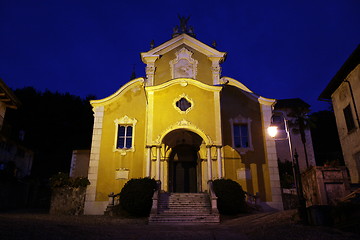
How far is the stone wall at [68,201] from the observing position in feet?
60.7

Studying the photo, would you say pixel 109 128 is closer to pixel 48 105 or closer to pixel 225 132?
pixel 225 132

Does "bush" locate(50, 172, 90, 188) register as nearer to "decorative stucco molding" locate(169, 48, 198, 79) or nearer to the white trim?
"decorative stucco molding" locate(169, 48, 198, 79)

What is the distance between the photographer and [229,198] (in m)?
15.1

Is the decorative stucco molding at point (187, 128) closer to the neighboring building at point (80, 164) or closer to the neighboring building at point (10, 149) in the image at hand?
the neighboring building at point (80, 164)

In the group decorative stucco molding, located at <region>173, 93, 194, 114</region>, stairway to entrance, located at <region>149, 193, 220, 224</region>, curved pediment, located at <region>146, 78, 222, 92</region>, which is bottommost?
stairway to entrance, located at <region>149, 193, 220, 224</region>

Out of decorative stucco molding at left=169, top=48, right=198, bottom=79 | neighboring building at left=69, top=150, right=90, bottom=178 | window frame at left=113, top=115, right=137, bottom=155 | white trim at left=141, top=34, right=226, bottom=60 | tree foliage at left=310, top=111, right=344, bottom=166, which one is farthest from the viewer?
tree foliage at left=310, top=111, right=344, bottom=166

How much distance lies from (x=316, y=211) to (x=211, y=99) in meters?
10.9

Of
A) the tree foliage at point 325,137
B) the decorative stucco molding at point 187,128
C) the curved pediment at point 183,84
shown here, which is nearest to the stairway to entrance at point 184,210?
the decorative stucco molding at point 187,128

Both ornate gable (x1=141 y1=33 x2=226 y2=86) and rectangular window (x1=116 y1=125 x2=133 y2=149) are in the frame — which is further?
ornate gable (x1=141 y1=33 x2=226 y2=86)

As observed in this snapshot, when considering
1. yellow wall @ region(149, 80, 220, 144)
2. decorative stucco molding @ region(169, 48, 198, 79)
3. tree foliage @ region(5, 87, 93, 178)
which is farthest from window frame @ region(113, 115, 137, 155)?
Result: tree foliage @ region(5, 87, 93, 178)

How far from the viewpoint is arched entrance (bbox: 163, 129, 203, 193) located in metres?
20.3

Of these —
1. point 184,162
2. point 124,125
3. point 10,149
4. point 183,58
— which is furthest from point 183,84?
point 10,149

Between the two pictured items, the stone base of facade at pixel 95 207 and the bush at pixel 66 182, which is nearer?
the stone base of facade at pixel 95 207

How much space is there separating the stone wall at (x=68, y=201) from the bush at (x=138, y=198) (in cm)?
453
